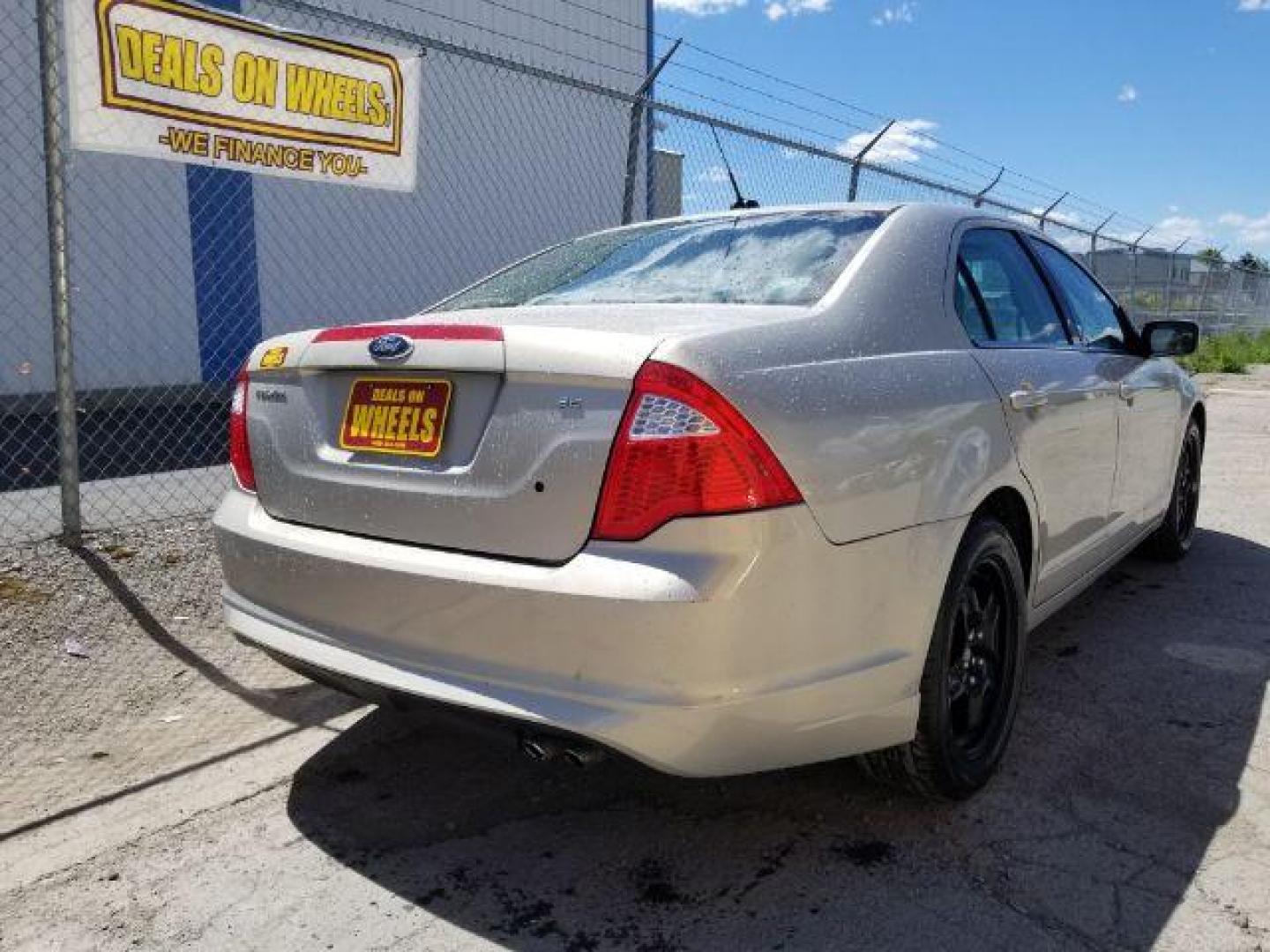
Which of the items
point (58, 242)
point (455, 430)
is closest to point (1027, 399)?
point (455, 430)

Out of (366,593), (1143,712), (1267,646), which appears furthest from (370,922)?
(1267,646)

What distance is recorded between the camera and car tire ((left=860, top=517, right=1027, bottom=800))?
2.52 m

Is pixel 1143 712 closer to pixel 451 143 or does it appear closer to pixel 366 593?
pixel 366 593

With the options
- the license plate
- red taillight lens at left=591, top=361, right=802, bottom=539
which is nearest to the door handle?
red taillight lens at left=591, top=361, right=802, bottom=539

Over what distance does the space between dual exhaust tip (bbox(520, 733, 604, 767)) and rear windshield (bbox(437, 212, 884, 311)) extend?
1105 millimetres

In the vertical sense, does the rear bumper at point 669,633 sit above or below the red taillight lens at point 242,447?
below

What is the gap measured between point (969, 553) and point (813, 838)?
790 millimetres

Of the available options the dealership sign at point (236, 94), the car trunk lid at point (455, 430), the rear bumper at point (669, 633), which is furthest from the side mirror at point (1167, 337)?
the dealership sign at point (236, 94)

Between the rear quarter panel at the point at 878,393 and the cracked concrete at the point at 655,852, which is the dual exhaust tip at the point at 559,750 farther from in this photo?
the rear quarter panel at the point at 878,393

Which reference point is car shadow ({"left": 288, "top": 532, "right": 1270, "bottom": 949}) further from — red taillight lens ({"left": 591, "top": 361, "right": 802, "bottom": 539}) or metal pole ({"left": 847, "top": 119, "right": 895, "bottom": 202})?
metal pole ({"left": 847, "top": 119, "right": 895, "bottom": 202})

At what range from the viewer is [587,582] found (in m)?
2.00

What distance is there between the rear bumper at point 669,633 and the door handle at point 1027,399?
0.66 meters

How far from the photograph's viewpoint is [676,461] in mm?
1983

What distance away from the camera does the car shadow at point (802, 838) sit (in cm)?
222
